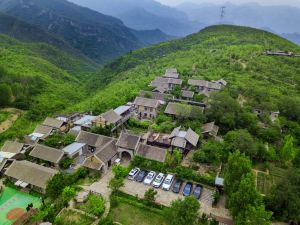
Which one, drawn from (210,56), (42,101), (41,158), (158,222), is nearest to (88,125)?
(41,158)

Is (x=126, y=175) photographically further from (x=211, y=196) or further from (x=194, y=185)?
(x=211, y=196)

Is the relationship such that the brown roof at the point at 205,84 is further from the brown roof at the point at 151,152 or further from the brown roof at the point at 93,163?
the brown roof at the point at 93,163

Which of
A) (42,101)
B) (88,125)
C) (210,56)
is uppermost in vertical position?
(210,56)

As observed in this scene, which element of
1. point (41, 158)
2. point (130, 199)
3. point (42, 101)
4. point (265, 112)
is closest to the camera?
point (130, 199)

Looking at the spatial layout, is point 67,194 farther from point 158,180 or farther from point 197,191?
point 197,191

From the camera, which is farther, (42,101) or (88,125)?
(42,101)

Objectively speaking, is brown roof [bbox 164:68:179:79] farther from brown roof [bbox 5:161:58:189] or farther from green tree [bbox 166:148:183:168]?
brown roof [bbox 5:161:58:189]

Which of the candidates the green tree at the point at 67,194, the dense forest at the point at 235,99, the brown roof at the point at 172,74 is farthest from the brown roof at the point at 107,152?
the brown roof at the point at 172,74
